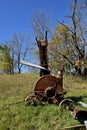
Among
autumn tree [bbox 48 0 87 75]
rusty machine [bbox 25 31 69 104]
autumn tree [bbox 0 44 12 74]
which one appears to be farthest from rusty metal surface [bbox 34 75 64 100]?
autumn tree [bbox 0 44 12 74]

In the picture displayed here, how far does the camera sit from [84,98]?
11023mm

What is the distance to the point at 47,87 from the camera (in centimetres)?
1023

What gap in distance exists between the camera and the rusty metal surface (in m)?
10.1

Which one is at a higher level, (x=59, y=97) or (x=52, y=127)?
(x=59, y=97)

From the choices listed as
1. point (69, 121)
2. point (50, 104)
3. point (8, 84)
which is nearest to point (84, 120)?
point (69, 121)

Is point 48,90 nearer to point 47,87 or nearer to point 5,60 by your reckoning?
point 47,87

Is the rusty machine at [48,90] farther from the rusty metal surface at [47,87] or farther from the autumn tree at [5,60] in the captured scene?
the autumn tree at [5,60]

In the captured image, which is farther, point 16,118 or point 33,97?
point 33,97

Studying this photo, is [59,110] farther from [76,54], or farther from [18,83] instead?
[76,54]

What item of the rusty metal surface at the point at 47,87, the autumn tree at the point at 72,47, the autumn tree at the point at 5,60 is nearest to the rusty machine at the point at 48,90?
the rusty metal surface at the point at 47,87

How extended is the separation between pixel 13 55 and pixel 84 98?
34275mm

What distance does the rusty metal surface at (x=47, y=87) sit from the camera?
1015 cm

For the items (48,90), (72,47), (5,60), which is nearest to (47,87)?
(48,90)

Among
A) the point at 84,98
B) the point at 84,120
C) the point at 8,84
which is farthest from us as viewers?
the point at 8,84
